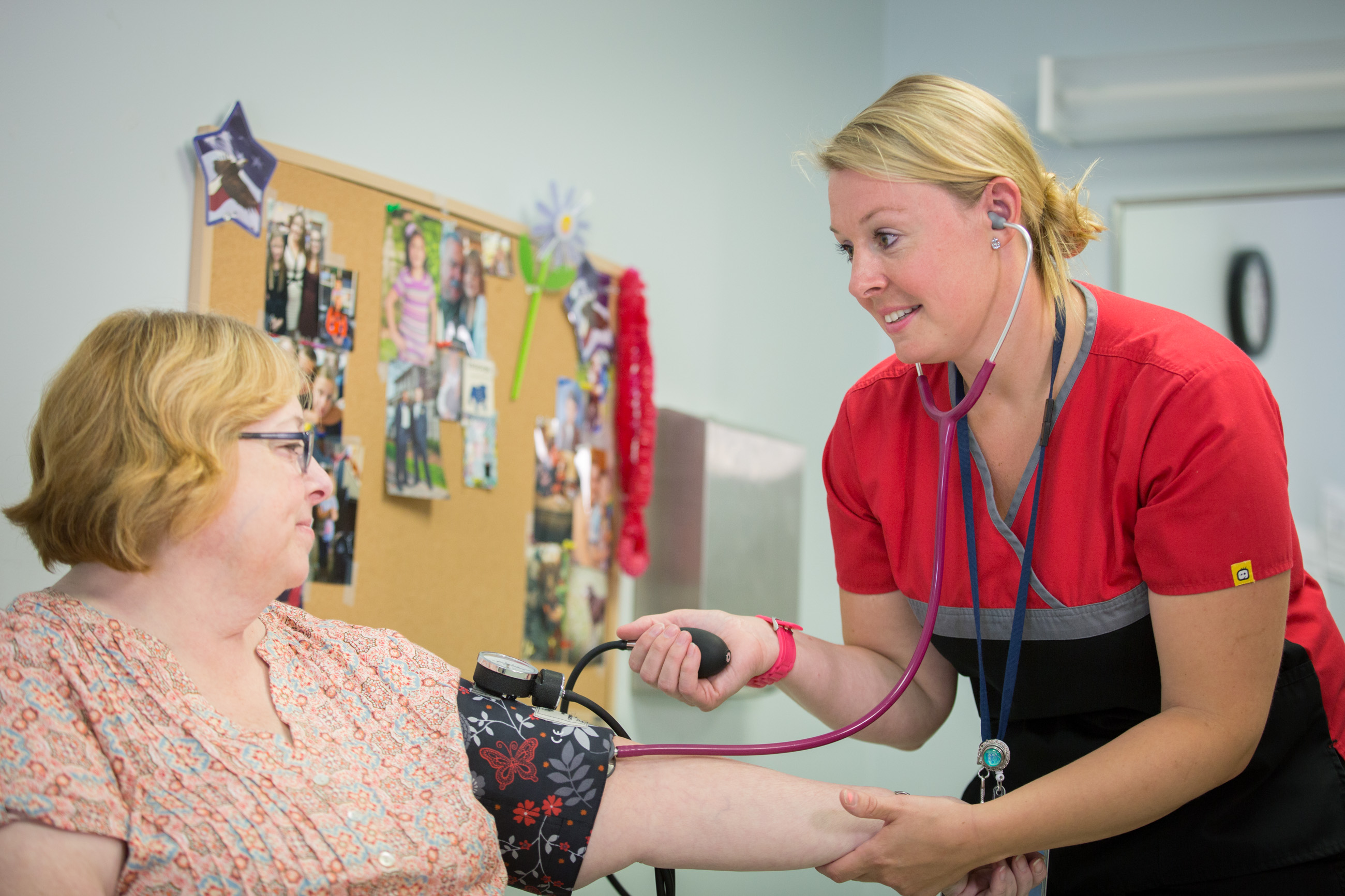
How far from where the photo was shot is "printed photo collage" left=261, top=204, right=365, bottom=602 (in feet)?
5.23

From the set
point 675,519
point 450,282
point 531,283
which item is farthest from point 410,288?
point 675,519

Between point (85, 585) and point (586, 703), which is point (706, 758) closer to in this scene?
point (586, 703)

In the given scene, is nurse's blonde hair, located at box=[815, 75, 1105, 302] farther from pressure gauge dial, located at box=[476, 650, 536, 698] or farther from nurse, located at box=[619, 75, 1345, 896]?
pressure gauge dial, located at box=[476, 650, 536, 698]

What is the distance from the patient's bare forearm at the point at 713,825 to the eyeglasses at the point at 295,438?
0.51m

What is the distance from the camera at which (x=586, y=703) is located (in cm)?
133

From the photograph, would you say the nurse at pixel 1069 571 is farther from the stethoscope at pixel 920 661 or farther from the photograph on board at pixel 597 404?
the photograph on board at pixel 597 404

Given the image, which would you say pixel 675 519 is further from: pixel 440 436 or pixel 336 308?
pixel 336 308

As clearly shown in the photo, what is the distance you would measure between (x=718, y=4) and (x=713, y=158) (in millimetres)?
423

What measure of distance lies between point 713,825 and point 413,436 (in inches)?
35.8

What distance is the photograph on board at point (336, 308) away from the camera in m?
1.67

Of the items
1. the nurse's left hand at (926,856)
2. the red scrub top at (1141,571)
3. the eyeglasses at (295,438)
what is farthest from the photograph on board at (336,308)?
the nurse's left hand at (926,856)

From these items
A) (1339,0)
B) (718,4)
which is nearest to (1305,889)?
(718,4)

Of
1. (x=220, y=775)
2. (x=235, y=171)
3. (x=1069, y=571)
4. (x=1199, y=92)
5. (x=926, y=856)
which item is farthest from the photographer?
(x=1199, y=92)

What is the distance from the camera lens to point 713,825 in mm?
1222
